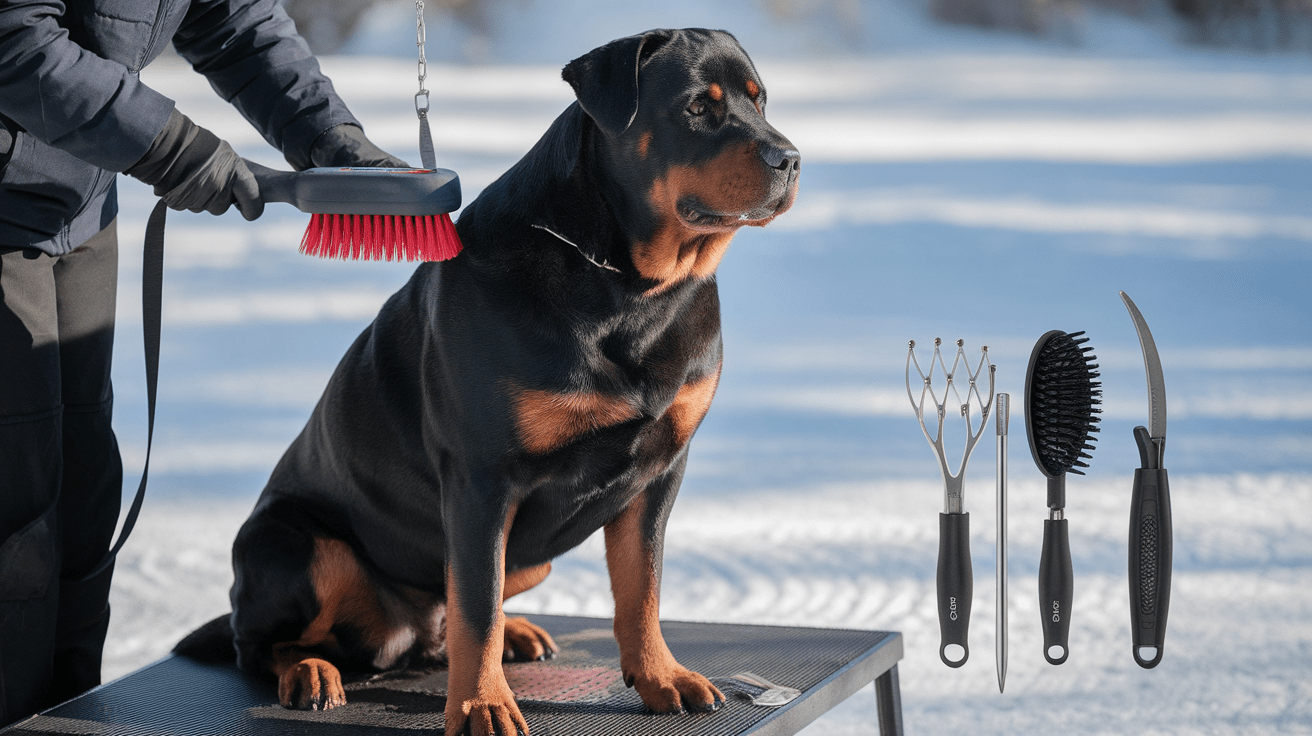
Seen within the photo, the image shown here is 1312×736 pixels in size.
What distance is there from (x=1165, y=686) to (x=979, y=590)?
0.77 meters

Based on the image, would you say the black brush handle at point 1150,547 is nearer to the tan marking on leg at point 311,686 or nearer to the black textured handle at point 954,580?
the black textured handle at point 954,580

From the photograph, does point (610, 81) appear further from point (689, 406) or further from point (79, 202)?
point (79, 202)

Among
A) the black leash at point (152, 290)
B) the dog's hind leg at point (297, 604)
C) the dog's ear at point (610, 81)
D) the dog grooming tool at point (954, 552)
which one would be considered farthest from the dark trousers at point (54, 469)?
the dog grooming tool at point (954, 552)

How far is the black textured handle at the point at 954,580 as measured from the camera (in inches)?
68.7

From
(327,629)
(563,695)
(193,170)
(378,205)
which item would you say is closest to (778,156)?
(378,205)

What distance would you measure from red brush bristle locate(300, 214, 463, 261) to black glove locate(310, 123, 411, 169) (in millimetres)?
252

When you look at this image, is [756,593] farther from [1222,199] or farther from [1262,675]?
[1222,199]

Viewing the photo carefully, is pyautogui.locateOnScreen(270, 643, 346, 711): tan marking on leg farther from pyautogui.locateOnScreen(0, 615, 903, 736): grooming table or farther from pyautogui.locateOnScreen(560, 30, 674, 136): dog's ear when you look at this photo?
pyautogui.locateOnScreen(560, 30, 674, 136): dog's ear

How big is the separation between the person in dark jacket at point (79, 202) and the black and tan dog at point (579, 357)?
0.33 m

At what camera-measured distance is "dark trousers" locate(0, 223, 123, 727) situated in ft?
5.98

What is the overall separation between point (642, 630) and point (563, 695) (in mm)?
172

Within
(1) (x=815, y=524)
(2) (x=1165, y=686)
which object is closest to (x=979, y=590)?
(1) (x=815, y=524)

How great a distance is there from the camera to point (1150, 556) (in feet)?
5.63

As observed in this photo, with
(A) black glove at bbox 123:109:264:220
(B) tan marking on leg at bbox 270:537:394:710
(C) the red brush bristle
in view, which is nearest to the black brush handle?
(C) the red brush bristle
